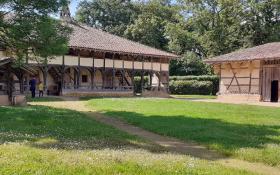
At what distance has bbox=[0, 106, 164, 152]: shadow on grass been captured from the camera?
12242 millimetres

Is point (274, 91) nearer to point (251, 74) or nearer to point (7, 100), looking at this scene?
point (251, 74)

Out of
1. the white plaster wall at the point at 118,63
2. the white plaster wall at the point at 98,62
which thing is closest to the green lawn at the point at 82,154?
the white plaster wall at the point at 98,62

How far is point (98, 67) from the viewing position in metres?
43.3

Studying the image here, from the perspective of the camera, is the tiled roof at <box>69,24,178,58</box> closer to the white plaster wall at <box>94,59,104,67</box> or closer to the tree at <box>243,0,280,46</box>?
the white plaster wall at <box>94,59,104,67</box>

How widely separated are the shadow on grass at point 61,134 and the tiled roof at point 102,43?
73.4ft

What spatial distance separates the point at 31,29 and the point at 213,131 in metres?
10.3

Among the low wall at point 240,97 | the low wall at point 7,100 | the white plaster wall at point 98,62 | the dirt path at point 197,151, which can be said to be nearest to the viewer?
the dirt path at point 197,151

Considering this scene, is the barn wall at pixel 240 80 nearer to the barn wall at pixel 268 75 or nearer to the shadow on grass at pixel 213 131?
the barn wall at pixel 268 75

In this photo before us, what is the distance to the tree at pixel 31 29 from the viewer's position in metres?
20.7

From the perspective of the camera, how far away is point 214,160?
1135cm

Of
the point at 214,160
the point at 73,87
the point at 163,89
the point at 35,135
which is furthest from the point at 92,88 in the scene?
the point at 214,160

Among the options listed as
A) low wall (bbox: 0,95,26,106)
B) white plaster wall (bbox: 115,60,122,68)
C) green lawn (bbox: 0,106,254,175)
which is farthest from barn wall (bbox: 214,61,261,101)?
green lawn (bbox: 0,106,254,175)

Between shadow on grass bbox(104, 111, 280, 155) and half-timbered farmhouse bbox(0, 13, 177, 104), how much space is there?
20705 mm

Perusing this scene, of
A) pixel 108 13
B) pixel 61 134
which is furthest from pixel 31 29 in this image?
pixel 108 13
